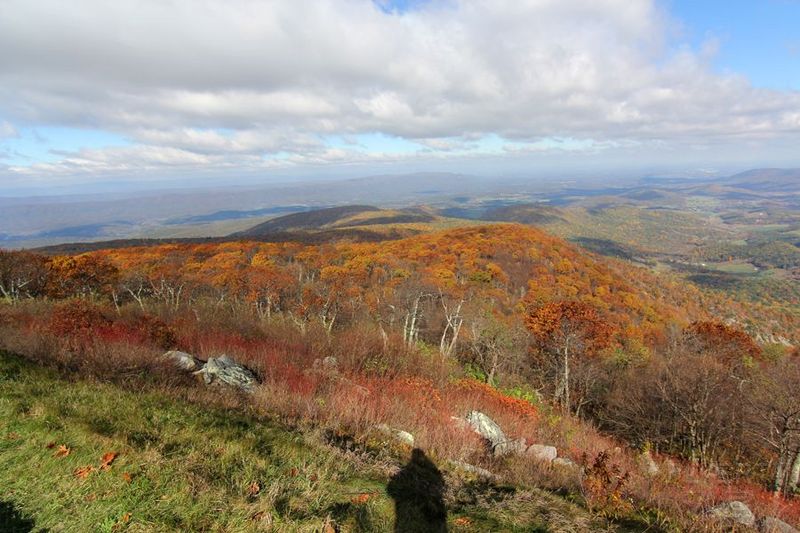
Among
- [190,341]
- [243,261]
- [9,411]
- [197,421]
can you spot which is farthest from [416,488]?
[243,261]

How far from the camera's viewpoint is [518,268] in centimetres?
7219

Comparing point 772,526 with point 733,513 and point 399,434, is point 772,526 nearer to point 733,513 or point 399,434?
point 733,513

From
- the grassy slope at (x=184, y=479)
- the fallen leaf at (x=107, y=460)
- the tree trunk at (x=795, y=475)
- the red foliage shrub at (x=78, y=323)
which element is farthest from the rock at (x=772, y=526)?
the red foliage shrub at (x=78, y=323)

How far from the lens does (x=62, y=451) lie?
4938 mm

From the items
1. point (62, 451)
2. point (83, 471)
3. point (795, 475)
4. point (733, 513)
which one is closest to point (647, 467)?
point (733, 513)

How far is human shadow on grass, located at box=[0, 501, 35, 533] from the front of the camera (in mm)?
3875

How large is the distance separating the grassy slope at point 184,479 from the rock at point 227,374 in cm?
226

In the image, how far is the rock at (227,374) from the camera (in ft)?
29.0

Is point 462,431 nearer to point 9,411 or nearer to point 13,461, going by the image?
point 13,461

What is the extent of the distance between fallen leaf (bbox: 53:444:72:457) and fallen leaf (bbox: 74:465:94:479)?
1.49ft

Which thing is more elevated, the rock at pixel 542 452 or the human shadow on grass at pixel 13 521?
the human shadow on grass at pixel 13 521

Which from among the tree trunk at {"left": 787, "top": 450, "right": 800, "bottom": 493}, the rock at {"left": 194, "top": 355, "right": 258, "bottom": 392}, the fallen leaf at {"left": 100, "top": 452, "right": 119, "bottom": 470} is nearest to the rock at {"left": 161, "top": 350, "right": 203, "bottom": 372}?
the rock at {"left": 194, "top": 355, "right": 258, "bottom": 392}

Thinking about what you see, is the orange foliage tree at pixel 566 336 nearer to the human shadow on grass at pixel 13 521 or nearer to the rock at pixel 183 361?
the rock at pixel 183 361

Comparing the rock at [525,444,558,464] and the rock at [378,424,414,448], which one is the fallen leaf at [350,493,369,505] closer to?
the rock at [378,424,414,448]
